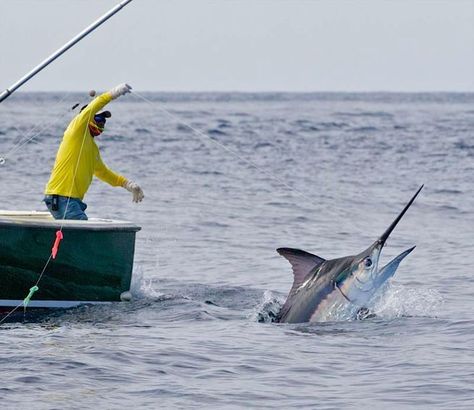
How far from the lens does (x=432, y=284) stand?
56.4 ft

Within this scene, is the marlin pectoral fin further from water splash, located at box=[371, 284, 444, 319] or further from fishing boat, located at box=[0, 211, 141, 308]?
fishing boat, located at box=[0, 211, 141, 308]

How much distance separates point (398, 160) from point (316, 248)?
20.4m

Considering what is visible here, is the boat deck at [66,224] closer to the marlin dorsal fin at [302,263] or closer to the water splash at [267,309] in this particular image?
the water splash at [267,309]

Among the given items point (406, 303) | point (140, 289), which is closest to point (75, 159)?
point (140, 289)

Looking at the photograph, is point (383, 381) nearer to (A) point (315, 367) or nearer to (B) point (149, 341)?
(A) point (315, 367)

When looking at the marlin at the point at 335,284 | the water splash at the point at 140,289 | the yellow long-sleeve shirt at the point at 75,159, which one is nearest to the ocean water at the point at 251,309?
the water splash at the point at 140,289

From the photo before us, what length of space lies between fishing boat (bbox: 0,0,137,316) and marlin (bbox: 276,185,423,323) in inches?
73.9

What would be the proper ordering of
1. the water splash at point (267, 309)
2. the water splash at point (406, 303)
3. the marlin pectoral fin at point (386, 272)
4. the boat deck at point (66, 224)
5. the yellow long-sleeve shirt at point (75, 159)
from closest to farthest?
the marlin pectoral fin at point (386, 272) < the boat deck at point (66, 224) < the water splash at point (406, 303) < the water splash at point (267, 309) < the yellow long-sleeve shirt at point (75, 159)

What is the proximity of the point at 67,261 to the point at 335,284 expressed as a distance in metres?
2.83
